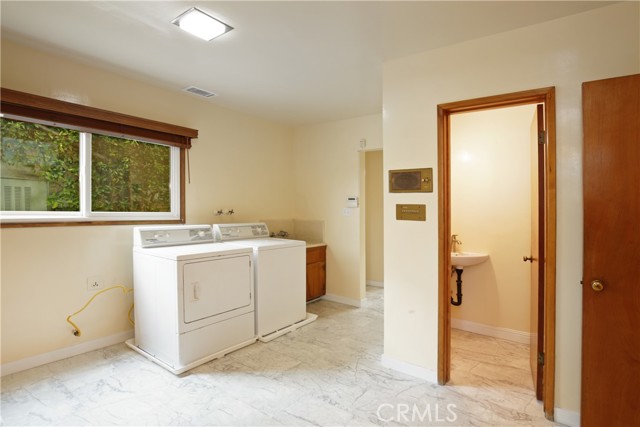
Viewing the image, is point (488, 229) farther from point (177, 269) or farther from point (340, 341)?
point (177, 269)

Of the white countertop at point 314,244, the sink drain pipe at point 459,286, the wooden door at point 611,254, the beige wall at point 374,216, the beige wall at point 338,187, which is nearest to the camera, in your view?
the wooden door at point 611,254

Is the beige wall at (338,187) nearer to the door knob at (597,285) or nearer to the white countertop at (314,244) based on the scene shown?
the white countertop at (314,244)

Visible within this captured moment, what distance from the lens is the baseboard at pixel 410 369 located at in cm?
242

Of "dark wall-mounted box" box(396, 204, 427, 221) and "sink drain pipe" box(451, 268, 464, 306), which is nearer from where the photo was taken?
"dark wall-mounted box" box(396, 204, 427, 221)

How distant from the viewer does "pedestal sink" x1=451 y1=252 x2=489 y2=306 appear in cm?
318

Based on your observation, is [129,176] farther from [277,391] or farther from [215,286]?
[277,391]

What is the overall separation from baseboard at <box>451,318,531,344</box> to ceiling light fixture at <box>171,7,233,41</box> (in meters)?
3.49

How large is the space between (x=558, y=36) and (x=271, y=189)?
11.4ft

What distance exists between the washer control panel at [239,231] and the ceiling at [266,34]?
58.1 inches

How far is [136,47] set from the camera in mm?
2428

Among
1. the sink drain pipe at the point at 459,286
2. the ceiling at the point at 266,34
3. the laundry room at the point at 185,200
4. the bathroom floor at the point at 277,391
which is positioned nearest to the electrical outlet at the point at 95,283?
the laundry room at the point at 185,200

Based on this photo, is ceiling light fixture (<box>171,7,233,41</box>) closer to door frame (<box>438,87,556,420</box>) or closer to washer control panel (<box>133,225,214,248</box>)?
door frame (<box>438,87,556,420</box>)

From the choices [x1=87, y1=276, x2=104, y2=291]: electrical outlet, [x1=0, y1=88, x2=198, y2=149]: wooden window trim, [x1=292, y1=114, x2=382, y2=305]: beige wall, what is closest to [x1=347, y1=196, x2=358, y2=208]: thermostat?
[x1=292, y1=114, x2=382, y2=305]: beige wall

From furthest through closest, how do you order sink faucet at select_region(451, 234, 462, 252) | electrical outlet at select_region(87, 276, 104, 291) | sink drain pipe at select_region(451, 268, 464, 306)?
1. sink faucet at select_region(451, 234, 462, 252)
2. sink drain pipe at select_region(451, 268, 464, 306)
3. electrical outlet at select_region(87, 276, 104, 291)
